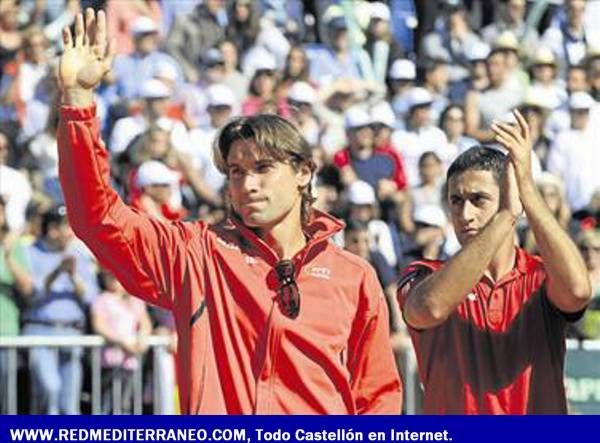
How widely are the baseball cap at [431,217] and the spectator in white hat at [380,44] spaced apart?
3.80m

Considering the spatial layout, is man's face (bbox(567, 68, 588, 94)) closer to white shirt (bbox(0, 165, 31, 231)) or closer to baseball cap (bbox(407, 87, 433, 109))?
baseball cap (bbox(407, 87, 433, 109))

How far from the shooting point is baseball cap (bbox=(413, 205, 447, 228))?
1485 centimetres

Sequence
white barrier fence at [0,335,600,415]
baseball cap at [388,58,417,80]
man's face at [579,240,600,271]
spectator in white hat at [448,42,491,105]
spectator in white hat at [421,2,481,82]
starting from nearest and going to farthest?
white barrier fence at [0,335,600,415]
man's face at [579,240,600,271]
spectator in white hat at [448,42,491,105]
baseball cap at [388,58,417,80]
spectator in white hat at [421,2,481,82]

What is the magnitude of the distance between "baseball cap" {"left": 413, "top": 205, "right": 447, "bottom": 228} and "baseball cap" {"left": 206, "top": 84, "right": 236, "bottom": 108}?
234 cm

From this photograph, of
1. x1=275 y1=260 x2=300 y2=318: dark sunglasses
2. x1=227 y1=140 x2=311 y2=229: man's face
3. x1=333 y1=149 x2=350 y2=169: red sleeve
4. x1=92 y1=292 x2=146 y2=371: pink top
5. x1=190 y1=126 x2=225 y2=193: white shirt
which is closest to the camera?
x1=275 y1=260 x2=300 y2=318: dark sunglasses

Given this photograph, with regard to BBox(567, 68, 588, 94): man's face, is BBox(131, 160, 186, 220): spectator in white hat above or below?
below

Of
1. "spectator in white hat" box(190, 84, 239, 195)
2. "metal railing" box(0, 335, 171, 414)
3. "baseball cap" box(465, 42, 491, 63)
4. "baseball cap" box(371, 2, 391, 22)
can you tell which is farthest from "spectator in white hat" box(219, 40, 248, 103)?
"metal railing" box(0, 335, 171, 414)

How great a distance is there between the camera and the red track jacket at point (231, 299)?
6301 millimetres

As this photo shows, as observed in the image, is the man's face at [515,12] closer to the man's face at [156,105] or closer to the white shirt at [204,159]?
the white shirt at [204,159]

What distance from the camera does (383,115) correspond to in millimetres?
16688

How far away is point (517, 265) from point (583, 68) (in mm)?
10915

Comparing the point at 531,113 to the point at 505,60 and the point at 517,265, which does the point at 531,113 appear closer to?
the point at 505,60

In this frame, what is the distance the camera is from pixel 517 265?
716 centimetres
